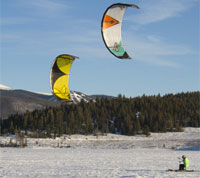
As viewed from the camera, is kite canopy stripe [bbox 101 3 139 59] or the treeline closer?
kite canopy stripe [bbox 101 3 139 59]

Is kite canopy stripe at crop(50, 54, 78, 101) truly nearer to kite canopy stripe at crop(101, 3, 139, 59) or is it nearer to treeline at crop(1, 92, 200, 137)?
kite canopy stripe at crop(101, 3, 139, 59)

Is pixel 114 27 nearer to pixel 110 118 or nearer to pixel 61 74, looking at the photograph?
pixel 61 74

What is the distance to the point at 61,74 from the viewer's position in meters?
34.7

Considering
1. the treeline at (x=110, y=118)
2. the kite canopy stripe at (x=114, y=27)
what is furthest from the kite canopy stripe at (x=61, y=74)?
the treeline at (x=110, y=118)

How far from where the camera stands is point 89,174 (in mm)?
21703

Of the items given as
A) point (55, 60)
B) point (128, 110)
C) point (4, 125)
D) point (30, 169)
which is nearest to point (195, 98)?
point (128, 110)

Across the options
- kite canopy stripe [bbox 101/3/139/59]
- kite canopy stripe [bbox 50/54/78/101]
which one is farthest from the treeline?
kite canopy stripe [bbox 101/3/139/59]

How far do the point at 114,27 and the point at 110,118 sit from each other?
69055 mm

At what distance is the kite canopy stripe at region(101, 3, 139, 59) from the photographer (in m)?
26.4

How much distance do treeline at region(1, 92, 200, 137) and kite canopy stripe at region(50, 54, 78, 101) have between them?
37.5 m

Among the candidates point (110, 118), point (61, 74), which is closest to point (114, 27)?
point (61, 74)

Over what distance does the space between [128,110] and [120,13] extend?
7430cm

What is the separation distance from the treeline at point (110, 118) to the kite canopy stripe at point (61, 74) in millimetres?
37545

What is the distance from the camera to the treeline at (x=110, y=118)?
8212 centimetres
